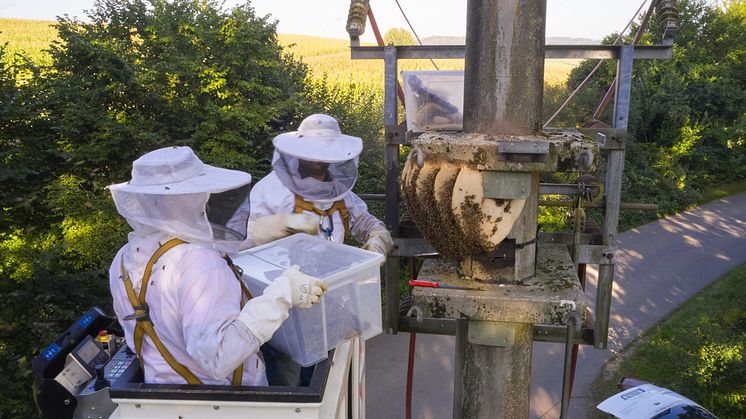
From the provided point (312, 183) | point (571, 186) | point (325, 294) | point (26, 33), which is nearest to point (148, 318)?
point (325, 294)

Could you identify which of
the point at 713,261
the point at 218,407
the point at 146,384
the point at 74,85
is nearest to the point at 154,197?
the point at 146,384

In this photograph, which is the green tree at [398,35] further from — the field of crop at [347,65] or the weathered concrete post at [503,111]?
the weathered concrete post at [503,111]

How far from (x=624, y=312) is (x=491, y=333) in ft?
23.7

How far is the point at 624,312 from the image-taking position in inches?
329

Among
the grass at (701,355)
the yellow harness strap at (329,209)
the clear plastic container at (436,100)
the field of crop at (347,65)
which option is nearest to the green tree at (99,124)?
the yellow harness strap at (329,209)

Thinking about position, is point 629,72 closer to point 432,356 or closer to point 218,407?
point 218,407

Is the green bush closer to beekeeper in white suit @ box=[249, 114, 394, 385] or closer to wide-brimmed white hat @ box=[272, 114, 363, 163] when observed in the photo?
beekeeper in white suit @ box=[249, 114, 394, 385]

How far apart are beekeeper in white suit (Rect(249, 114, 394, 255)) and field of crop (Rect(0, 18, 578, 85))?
937 centimetres

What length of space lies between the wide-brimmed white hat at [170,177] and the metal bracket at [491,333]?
1.10 meters

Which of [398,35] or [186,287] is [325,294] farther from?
[398,35]

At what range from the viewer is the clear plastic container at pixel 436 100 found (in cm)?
302

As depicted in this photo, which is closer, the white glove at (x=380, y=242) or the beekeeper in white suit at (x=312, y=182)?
the white glove at (x=380, y=242)

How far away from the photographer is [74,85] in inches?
250

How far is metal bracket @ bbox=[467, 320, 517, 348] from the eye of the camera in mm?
2111
